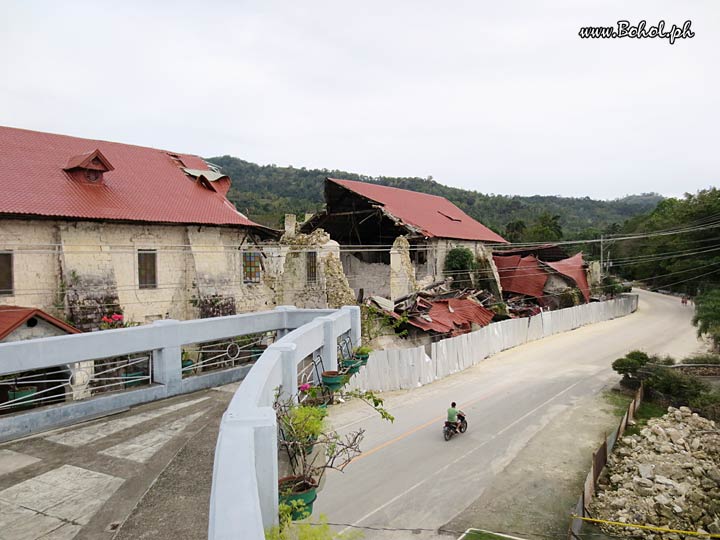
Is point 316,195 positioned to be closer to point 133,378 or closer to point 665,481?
point 665,481

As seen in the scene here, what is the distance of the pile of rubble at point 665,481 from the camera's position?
13.3 meters

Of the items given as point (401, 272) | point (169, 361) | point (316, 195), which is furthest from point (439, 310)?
point (316, 195)

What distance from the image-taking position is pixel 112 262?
20.3m

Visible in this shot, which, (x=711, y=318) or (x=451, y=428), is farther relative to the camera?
(x=711, y=318)

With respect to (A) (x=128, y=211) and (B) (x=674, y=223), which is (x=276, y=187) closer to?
(B) (x=674, y=223)

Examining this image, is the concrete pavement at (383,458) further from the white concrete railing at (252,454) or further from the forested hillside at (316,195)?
the forested hillside at (316,195)

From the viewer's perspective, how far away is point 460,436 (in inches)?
662

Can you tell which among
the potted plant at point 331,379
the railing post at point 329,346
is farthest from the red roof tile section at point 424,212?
the potted plant at point 331,379

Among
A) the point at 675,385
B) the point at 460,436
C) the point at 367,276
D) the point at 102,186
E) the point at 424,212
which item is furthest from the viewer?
the point at 424,212

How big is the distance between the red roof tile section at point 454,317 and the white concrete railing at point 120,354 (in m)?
16.8

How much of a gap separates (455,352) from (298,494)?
21.0 m

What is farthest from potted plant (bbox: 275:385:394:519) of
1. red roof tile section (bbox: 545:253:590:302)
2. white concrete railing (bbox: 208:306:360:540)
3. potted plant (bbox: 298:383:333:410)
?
red roof tile section (bbox: 545:253:590:302)

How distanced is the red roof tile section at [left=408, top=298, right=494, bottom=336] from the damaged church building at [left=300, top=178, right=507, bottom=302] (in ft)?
6.30

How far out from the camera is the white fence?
70.3ft
